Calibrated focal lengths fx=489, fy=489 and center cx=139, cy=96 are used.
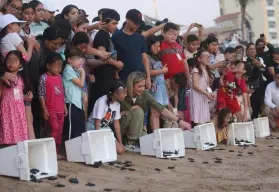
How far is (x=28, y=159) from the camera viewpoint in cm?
425

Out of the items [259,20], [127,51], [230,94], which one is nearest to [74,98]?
[127,51]

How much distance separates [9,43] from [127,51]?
1.76m

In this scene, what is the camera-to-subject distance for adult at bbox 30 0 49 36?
235 inches

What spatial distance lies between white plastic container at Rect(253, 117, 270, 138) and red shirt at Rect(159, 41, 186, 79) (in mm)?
2112

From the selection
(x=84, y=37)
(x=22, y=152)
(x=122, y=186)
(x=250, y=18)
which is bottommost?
(x=122, y=186)

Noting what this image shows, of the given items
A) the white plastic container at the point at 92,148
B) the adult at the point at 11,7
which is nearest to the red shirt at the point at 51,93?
the white plastic container at the point at 92,148

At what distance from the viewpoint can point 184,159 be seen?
232 inches

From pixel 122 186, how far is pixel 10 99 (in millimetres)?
1378

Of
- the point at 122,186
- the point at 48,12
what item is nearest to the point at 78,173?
the point at 122,186

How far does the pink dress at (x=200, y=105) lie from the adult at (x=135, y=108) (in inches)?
52.2

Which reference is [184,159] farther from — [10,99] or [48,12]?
[48,12]

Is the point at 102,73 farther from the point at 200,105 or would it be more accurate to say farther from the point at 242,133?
the point at 242,133

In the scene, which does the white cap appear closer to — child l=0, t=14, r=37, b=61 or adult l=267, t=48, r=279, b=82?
child l=0, t=14, r=37, b=61

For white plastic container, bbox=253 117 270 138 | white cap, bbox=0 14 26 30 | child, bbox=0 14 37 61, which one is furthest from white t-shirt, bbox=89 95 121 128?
white plastic container, bbox=253 117 270 138
